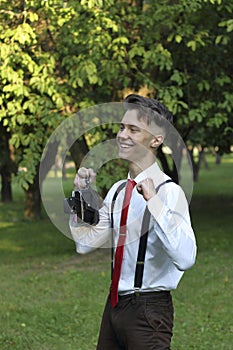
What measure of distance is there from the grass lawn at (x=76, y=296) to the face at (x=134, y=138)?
13.5 ft

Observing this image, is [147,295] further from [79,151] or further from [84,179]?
[79,151]

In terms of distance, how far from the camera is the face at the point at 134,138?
136 inches

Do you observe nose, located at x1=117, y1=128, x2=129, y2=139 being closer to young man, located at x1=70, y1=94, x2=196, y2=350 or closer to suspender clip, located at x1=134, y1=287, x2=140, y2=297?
young man, located at x1=70, y1=94, x2=196, y2=350

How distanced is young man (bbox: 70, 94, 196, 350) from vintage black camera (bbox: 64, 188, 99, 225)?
59 millimetres

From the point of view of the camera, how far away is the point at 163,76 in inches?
527

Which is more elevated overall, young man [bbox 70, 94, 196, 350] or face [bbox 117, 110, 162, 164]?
face [bbox 117, 110, 162, 164]

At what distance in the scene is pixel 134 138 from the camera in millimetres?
3459

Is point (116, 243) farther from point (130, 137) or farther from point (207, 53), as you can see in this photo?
point (207, 53)

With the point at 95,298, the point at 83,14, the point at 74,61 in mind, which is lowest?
the point at 95,298

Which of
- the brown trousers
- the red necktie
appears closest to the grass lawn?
the brown trousers

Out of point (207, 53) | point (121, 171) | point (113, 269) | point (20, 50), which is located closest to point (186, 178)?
point (113, 269)

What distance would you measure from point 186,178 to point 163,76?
10017 mm

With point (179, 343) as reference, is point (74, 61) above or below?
above

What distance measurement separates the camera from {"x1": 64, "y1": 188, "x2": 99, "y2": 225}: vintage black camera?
11.4 ft
